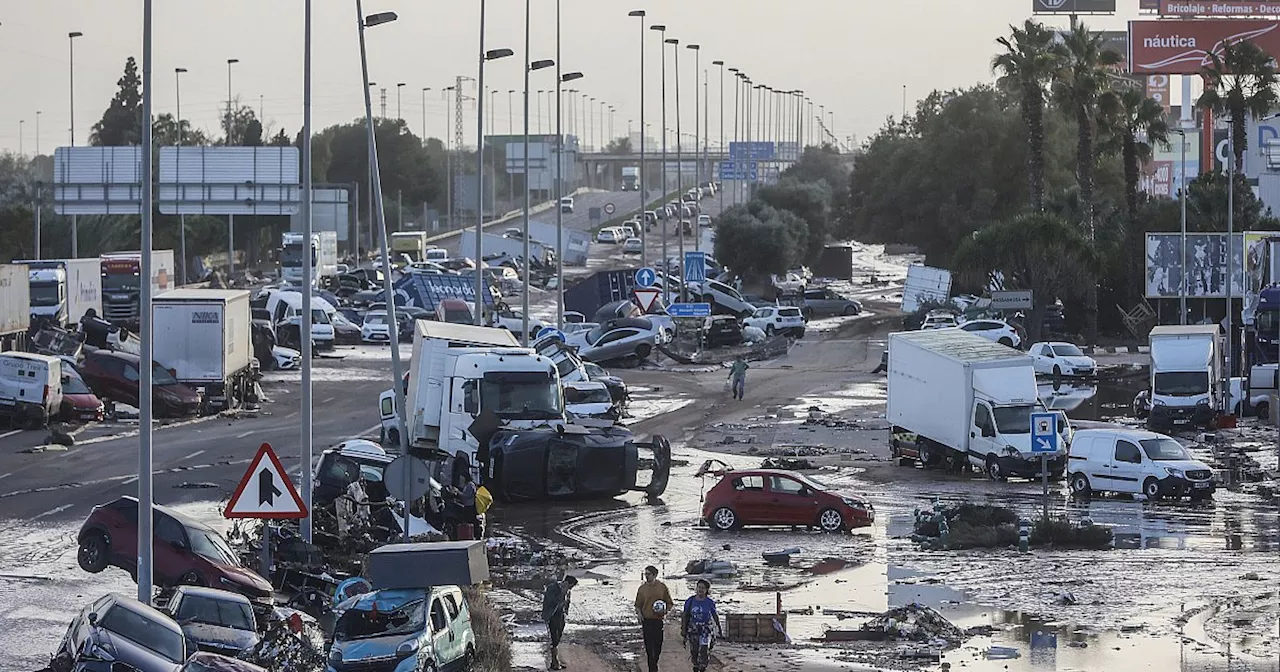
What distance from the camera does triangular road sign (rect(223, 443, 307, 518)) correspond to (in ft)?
67.0

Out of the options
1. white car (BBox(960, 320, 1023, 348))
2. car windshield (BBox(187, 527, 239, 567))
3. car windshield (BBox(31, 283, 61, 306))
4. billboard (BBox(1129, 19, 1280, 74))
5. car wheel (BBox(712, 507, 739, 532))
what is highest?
billboard (BBox(1129, 19, 1280, 74))

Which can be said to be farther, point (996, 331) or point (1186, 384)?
point (996, 331)

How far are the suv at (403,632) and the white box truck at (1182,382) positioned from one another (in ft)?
97.3

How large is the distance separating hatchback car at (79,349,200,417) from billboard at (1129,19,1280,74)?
211ft

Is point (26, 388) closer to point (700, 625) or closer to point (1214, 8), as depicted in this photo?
point (700, 625)

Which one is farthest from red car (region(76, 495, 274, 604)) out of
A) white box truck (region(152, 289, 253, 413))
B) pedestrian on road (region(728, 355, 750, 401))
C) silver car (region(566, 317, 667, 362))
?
silver car (region(566, 317, 667, 362))

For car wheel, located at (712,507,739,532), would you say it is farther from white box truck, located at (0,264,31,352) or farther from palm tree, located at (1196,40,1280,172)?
palm tree, located at (1196,40,1280,172)

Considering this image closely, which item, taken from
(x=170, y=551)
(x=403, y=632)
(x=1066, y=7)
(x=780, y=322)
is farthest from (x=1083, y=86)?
(x=403, y=632)

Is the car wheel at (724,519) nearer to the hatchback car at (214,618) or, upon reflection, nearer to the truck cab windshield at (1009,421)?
the truck cab windshield at (1009,421)

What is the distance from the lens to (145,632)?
18.5 metres

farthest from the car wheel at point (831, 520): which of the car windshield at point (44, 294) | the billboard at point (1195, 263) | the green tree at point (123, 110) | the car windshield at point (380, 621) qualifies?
the green tree at point (123, 110)

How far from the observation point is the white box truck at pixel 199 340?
47.5 metres

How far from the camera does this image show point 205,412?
159 ft

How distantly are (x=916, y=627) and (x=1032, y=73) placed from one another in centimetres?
5550
